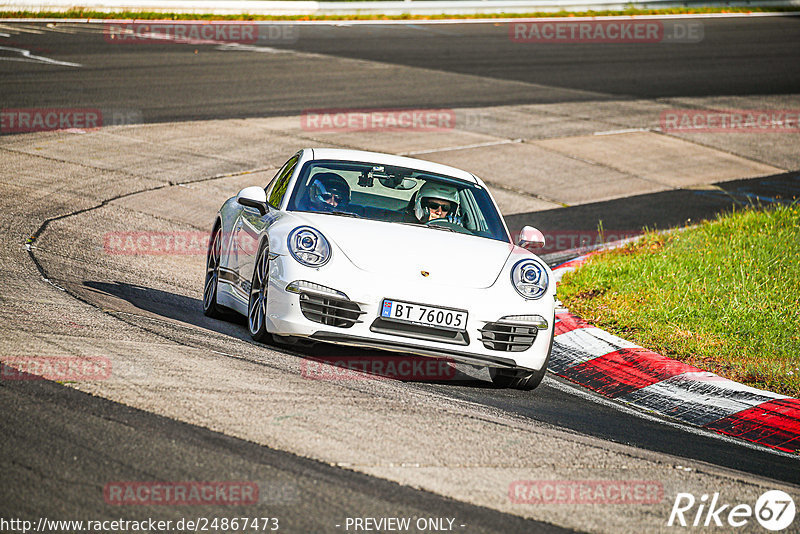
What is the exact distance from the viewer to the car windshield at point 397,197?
739 centimetres

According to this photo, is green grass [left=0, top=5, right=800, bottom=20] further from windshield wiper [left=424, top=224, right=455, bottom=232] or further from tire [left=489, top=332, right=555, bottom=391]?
tire [left=489, top=332, right=555, bottom=391]

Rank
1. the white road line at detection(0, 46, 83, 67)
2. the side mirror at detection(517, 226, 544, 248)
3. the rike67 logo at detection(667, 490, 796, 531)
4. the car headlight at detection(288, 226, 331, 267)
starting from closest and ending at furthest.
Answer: the rike67 logo at detection(667, 490, 796, 531), the car headlight at detection(288, 226, 331, 267), the side mirror at detection(517, 226, 544, 248), the white road line at detection(0, 46, 83, 67)

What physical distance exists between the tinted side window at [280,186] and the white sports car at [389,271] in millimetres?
28

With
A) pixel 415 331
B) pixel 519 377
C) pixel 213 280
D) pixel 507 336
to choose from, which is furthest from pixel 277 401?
pixel 213 280

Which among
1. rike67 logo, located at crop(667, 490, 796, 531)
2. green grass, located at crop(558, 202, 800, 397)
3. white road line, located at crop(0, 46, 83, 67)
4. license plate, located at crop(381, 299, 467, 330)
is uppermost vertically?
white road line, located at crop(0, 46, 83, 67)

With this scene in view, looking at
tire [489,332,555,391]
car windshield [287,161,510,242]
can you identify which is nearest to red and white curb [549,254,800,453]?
tire [489,332,555,391]

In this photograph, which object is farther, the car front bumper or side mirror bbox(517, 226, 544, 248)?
side mirror bbox(517, 226, 544, 248)

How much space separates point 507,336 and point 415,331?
0.63 metres

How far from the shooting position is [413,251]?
21.8ft

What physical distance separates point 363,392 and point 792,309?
4534 millimetres

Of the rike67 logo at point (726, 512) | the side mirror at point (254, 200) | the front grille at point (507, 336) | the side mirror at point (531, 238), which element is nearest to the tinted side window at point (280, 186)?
the side mirror at point (254, 200)

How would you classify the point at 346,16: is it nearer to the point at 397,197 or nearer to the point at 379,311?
the point at 397,197

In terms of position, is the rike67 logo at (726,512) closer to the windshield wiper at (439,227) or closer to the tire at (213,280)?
the windshield wiper at (439,227)

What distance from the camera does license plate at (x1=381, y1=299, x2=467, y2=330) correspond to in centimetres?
631
